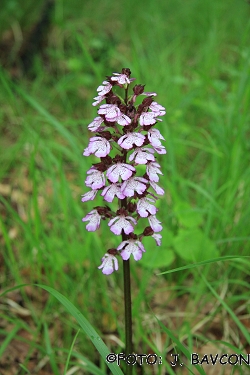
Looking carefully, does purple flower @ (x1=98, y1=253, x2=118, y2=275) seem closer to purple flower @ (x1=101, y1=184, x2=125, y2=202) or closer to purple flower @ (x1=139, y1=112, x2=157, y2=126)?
purple flower @ (x1=101, y1=184, x2=125, y2=202)

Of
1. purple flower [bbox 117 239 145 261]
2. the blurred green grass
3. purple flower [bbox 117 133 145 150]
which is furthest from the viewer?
the blurred green grass

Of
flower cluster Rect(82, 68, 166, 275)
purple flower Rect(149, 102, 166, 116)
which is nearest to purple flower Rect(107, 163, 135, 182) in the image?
flower cluster Rect(82, 68, 166, 275)

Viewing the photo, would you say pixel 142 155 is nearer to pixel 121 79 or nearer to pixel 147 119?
pixel 147 119

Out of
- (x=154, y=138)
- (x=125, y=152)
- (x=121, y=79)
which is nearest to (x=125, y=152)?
(x=125, y=152)

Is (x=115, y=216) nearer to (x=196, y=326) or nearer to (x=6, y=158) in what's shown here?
(x=196, y=326)

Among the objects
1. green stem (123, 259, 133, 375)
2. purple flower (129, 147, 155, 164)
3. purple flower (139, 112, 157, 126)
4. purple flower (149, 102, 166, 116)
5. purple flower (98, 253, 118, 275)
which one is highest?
purple flower (149, 102, 166, 116)
